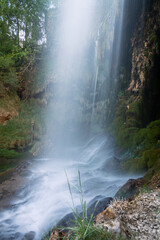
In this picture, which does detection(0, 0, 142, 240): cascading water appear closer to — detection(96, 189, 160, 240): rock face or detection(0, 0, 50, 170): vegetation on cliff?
detection(96, 189, 160, 240): rock face

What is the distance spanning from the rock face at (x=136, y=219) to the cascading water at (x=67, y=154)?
81 centimetres

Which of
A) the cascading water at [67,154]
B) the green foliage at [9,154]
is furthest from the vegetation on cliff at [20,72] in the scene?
the cascading water at [67,154]

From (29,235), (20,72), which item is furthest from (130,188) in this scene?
(20,72)

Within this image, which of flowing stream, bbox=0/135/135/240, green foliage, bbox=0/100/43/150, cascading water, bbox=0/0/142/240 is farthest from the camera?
green foliage, bbox=0/100/43/150

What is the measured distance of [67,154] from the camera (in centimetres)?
1133

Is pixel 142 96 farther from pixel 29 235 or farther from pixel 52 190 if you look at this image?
pixel 29 235

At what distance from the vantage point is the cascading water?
4570 mm

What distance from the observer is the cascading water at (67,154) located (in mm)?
4570

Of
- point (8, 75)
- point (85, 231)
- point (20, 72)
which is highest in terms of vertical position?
point (20, 72)

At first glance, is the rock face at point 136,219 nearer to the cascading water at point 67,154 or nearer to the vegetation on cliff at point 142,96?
the cascading water at point 67,154

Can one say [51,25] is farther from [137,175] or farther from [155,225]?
[155,225]

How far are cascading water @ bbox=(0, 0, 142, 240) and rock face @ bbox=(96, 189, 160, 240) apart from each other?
81 centimetres

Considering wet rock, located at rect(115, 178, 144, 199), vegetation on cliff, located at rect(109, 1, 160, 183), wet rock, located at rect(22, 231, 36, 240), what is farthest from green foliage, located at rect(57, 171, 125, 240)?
vegetation on cliff, located at rect(109, 1, 160, 183)

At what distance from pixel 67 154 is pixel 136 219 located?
9.52 metres
